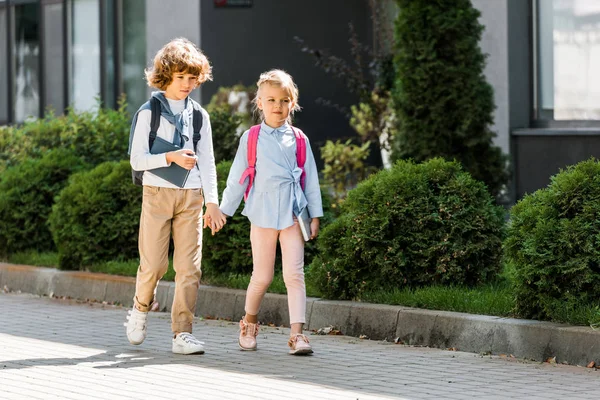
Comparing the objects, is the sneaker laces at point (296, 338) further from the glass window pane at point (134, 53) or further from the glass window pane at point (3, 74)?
the glass window pane at point (3, 74)

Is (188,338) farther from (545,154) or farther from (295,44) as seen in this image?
(295,44)

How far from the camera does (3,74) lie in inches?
858

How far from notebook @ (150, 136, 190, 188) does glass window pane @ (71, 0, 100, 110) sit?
11.8 m

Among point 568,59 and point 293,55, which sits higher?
point 293,55

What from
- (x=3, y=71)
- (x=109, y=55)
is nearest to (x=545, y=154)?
(x=109, y=55)

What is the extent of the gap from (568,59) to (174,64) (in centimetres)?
655

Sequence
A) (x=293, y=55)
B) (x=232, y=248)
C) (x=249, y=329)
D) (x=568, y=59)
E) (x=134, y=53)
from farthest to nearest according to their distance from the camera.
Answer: (x=134, y=53)
(x=293, y=55)
(x=568, y=59)
(x=232, y=248)
(x=249, y=329)

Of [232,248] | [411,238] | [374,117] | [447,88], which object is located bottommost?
[232,248]

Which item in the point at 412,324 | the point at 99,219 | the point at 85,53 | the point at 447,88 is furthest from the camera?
the point at 85,53

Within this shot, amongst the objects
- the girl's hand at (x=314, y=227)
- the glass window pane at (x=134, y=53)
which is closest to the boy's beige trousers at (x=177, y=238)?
the girl's hand at (x=314, y=227)

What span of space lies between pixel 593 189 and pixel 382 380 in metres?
1.83

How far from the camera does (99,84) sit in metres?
19.3

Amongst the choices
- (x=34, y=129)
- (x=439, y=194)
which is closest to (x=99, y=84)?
(x=34, y=129)

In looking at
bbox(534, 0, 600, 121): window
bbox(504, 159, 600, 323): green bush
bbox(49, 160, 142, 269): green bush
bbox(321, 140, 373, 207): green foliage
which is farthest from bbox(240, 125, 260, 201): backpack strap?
bbox(321, 140, 373, 207): green foliage
